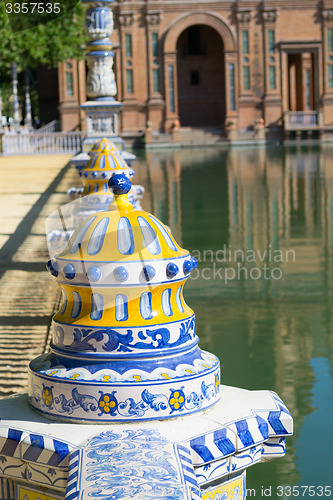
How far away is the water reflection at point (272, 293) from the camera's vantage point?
4.63 meters

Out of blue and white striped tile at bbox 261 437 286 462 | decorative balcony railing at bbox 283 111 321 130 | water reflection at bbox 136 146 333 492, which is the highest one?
decorative balcony railing at bbox 283 111 321 130

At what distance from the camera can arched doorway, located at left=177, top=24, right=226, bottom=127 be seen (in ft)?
166

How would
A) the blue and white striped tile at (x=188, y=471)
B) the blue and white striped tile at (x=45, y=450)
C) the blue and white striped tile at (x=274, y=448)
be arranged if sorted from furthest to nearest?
the blue and white striped tile at (x=274, y=448) < the blue and white striped tile at (x=45, y=450) < the blue and white striped tile at (x=188, y=471)

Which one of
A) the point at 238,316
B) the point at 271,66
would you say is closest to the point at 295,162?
the point at 271,66

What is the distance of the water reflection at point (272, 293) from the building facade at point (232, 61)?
2559cm

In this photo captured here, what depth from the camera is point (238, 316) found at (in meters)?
7.37

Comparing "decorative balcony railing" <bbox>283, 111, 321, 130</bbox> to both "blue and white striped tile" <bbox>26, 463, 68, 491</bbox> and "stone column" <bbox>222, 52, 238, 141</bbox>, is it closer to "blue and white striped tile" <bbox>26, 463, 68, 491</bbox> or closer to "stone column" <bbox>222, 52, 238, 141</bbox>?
"stone column" <bbox>222, 52, 238, 141</bbox>

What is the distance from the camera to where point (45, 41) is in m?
32.9

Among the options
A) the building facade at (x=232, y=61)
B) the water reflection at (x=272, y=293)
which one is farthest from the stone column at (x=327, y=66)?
the water reflection at (x=272, y=293)

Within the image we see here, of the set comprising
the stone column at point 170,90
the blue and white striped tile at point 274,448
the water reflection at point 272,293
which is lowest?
the water reflection at point 272,293

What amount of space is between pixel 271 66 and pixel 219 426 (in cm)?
4566

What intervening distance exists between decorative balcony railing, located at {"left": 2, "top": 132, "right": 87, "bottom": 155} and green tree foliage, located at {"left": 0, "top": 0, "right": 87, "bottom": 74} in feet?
9.62

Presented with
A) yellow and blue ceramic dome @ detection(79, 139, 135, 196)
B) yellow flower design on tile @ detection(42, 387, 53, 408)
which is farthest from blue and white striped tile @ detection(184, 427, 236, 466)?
yellow and blue ceramic dome @ detection(79, 139, 135, 196)

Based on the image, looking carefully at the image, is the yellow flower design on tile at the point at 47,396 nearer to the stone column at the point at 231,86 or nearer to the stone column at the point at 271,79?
the stone column at the point at 231,86
